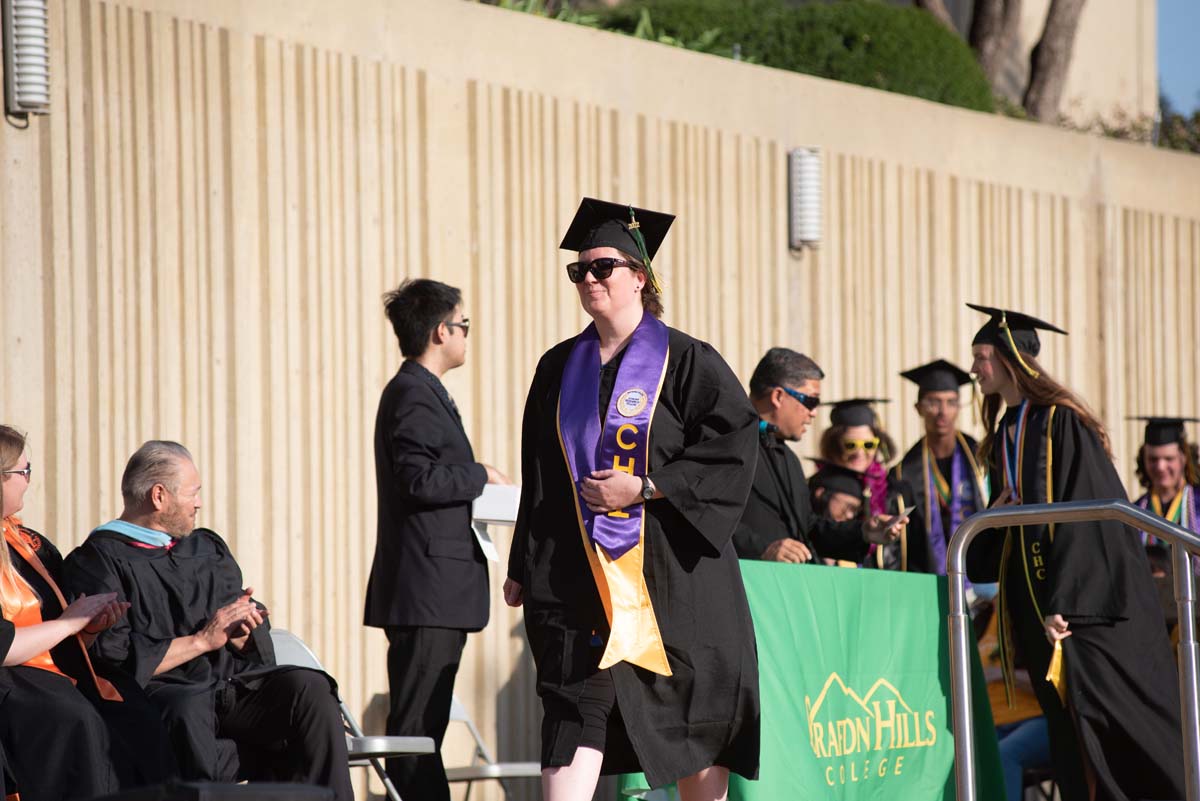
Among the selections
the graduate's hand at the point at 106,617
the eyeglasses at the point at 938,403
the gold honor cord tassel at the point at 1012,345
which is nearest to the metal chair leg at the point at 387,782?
the graduate's hand at the point at 106,617

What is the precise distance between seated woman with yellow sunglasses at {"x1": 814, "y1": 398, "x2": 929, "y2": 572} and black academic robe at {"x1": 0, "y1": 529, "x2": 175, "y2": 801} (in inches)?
148

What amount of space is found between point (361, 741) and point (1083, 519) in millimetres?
2400

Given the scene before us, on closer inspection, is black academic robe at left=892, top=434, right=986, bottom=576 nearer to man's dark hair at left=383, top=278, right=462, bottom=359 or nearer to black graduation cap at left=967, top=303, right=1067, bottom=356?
black graduation cap at left=967, top=303, right=1067, bottom=356

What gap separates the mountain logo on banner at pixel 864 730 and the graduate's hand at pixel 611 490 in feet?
5.66

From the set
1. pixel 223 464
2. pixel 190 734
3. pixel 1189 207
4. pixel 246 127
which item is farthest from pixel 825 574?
pixel 1189 207

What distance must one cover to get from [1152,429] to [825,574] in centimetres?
332

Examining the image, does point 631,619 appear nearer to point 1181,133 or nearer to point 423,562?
point 423,562

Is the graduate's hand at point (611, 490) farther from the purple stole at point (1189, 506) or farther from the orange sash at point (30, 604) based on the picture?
the purple stole at point (1189, 506)

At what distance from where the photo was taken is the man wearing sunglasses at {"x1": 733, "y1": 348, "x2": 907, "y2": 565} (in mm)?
6551

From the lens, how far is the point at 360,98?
802cm

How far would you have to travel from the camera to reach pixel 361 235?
7965mm

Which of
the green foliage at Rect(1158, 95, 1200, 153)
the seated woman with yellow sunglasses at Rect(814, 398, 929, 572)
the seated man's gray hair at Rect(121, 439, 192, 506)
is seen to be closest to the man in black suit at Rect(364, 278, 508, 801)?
the seated man's gray hair at Rect(121, 439, 192, 506)

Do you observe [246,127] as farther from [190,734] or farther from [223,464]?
[190,734]

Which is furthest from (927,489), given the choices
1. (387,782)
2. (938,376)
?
(387,782)
